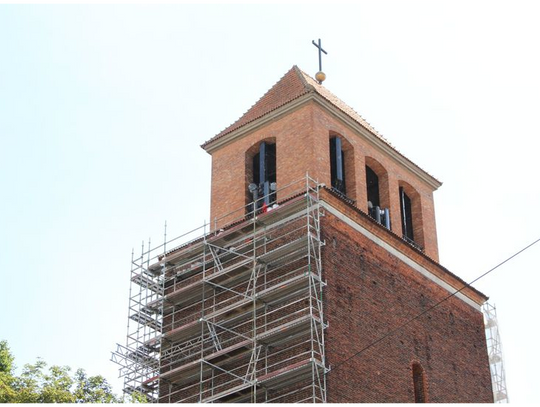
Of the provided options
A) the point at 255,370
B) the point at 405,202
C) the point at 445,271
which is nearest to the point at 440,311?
the point at 445,271

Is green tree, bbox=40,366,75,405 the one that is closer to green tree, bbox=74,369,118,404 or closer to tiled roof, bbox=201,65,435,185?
green tree, bbox=74,369,118,404

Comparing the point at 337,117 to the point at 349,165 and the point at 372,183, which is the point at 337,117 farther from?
the point at 372,183

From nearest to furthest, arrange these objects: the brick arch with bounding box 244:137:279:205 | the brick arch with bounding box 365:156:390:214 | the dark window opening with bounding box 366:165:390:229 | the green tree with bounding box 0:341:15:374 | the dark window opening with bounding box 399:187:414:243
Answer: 1. the brick arch with bounding box 244:137:279:205
2. the dark window opening with bounding box 366:165:390:229
3. the brick arch with bounding box 365:156:390:214
4. the dark window opening with bounding box 399:187:414:243
5. the green tree with bounding box 0:341:15:374

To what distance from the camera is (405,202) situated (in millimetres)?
38875

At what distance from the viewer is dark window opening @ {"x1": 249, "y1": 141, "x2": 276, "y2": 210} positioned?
36156 millimetres

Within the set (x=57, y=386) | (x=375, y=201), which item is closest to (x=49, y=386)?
(x=57, y=386)

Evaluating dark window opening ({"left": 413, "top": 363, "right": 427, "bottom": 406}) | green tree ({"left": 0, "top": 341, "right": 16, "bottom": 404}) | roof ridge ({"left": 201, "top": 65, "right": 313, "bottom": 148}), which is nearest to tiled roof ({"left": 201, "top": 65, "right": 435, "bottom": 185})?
roof ridge ({"left": 201, "top": 65, "right": 313, "bottom": 148})

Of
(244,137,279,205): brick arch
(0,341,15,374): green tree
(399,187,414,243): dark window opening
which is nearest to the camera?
(244,137,279,205): brick arch

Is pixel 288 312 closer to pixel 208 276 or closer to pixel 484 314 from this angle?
pixel 208 276

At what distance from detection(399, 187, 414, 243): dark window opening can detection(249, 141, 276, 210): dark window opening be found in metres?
3.80

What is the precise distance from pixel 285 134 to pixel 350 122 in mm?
1819

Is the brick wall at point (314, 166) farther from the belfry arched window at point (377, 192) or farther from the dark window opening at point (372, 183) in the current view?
the dark window opening at point (372, 183)

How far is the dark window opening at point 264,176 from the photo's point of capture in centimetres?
3616

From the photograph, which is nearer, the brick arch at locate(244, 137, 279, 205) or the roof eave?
the roof eave
